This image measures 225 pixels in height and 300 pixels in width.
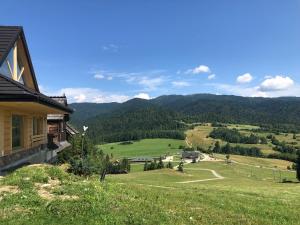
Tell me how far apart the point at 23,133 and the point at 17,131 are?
82cm

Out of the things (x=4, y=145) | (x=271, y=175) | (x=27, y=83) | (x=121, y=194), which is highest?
(x=27, y=83)

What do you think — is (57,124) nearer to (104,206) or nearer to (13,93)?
(13,93)

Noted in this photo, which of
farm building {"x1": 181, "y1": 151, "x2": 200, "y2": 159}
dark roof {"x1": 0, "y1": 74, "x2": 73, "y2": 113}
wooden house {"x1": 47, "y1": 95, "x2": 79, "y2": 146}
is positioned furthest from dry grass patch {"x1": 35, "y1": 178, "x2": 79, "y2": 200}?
farm building {"x1": 181, "y1": 151, "x2": 200, "y2": 159}

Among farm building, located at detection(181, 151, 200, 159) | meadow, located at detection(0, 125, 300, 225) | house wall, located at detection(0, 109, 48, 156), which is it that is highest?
house wall, located at detection(0, 109, 48, 156)

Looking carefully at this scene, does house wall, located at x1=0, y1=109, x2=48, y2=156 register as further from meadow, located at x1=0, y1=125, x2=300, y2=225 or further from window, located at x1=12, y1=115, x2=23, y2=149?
meadow, located at x1=0, y1=125, x2=300, y2=225

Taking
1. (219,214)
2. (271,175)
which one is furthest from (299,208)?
(271,175)

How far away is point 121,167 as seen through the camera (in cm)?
12238

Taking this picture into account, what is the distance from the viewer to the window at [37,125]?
2303 centimetres

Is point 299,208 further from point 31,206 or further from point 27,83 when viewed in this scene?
point 27,83

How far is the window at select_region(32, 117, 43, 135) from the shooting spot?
75.6 feet

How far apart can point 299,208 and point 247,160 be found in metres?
167

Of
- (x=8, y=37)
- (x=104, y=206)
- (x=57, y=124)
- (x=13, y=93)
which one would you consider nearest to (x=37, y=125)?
(x=8, y=37)

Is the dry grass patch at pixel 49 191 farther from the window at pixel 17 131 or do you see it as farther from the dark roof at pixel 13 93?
the window at pixel 17 131

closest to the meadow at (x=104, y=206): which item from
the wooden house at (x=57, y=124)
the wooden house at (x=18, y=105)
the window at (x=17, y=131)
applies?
the wooden house at (x=18, y=105)
